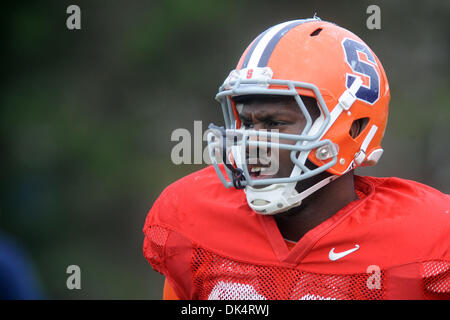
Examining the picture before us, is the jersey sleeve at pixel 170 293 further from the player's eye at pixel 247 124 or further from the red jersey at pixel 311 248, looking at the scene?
the player's eye at pixel 247 124

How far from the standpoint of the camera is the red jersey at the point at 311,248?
1.64 meters

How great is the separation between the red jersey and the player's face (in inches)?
6.6

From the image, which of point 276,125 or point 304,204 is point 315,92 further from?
point 304,204

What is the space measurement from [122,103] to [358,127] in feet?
11.1

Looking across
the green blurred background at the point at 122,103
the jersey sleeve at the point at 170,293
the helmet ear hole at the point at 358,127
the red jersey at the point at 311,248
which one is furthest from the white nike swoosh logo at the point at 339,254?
the green blurred background at the point at 122,103

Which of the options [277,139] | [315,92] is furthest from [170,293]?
[315,92]

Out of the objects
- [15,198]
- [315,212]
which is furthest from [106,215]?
[315,212]

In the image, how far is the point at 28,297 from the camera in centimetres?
212

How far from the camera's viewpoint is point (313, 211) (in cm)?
185

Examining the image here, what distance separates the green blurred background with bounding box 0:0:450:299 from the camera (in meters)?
4.52

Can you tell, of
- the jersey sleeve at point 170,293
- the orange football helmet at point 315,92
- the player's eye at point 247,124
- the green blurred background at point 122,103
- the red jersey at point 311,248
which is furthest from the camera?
the green blurred background at point 122,103

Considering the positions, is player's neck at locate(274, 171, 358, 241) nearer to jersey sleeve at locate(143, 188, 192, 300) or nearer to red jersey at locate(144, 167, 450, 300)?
red jersey at locate(144, 167, 450, 300)

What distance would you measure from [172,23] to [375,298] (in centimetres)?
387

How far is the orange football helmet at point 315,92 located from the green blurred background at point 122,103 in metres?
→ 2.56
